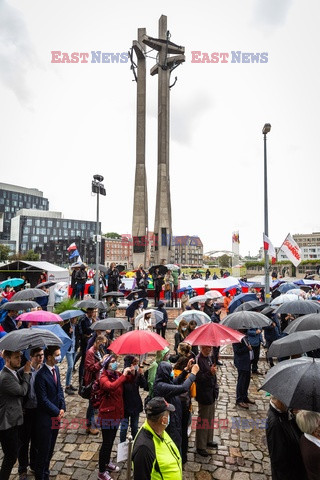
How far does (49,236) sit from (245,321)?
11396 cm

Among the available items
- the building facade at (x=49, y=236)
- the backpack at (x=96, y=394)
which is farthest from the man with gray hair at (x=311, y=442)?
the building facade at (x=49, y=236)

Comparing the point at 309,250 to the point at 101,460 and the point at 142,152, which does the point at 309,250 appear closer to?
the point at 142,152

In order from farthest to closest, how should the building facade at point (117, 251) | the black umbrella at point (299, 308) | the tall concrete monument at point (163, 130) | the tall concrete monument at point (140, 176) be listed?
the building facade at point (117, 251)
the tall concrete monument at point (163, 130)
the tall concrete monument at point (140, 176)
the black umbrella at point (299, 308)

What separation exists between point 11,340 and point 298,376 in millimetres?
3519

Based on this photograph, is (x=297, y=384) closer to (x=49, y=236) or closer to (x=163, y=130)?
(x=163, y=130)

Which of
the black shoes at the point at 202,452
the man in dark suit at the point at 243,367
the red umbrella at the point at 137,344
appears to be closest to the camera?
the red umbrella at the point at 137,344

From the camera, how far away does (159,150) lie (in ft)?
103

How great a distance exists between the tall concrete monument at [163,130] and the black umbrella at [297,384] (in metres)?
26.5

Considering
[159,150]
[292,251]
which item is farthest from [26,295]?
[159,150]

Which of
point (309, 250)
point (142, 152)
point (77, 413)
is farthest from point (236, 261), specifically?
point (309, 250)

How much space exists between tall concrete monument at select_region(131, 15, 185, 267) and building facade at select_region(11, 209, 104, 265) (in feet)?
243

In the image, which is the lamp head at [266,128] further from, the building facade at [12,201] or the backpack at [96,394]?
the building facade at [12,201]

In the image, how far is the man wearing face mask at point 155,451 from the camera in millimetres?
2594

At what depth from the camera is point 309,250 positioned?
125 meters
